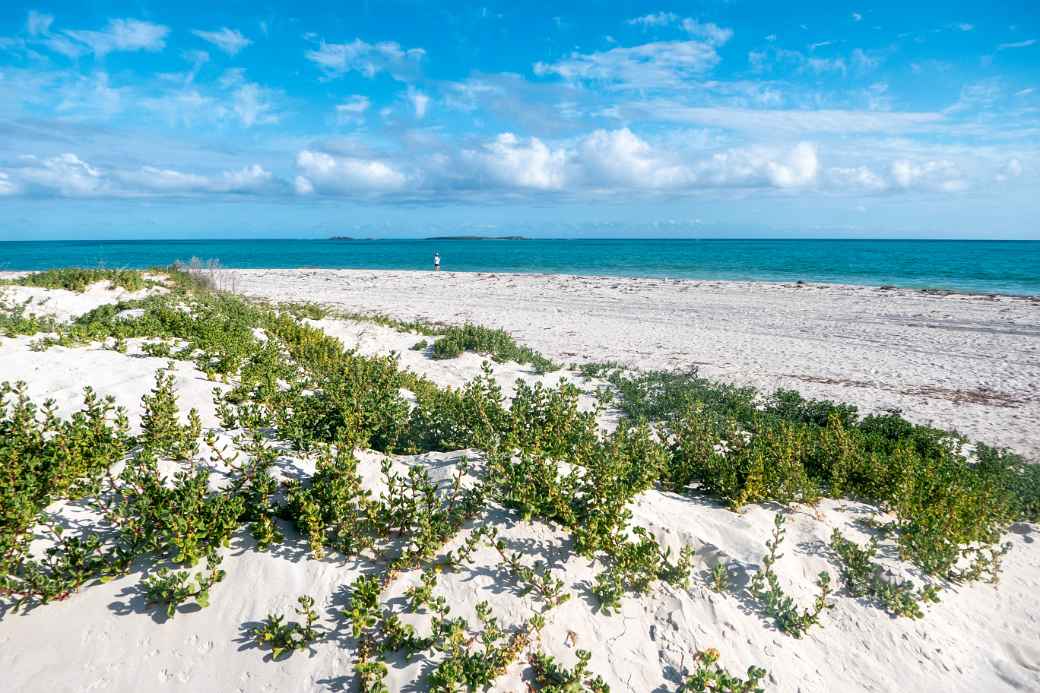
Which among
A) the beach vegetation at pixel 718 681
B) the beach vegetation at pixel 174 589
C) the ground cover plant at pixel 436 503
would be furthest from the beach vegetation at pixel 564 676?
the beach vegetation at pixel 174 589

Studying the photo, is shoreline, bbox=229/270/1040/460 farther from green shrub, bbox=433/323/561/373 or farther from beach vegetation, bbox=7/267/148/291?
beach vegetation, bbox=7/267/148/291

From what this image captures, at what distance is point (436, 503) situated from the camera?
3893 mm

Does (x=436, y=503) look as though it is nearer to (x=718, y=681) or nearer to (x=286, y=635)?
(x=286, y=635)

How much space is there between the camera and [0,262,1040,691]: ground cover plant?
318 centimetres

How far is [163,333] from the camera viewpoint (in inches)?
344

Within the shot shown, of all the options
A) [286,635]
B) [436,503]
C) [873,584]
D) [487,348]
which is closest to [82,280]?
[487,348]

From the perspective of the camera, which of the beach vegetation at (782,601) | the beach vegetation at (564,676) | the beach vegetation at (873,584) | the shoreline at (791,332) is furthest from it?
the shoreline at (791,332)

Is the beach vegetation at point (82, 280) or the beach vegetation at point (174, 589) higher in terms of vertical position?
the beach vegetation at point (82, 280)

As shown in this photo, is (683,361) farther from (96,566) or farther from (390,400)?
(96,566)

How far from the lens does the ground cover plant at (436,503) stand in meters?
3.18

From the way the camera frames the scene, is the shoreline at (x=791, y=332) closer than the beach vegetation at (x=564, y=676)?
No

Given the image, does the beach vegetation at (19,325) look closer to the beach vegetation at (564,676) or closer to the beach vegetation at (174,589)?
the beach vegetation at (174,589)

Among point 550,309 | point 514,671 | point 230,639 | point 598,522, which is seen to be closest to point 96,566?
point 230,639

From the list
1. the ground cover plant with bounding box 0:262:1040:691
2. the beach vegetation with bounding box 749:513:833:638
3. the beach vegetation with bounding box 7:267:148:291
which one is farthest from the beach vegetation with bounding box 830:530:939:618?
the beach vegetation with bounding box 7:267:148:291
